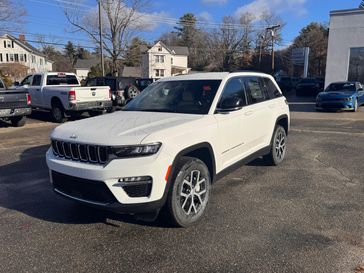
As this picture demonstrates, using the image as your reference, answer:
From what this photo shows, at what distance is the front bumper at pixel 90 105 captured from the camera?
463 inches

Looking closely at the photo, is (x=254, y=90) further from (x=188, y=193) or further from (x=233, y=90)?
(x=188, y=193)

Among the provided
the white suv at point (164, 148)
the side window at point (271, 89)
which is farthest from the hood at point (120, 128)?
the side window at point (271, 89)

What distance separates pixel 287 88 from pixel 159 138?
3365cm

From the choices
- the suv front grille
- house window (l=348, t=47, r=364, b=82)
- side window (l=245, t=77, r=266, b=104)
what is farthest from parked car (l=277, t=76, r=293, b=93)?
the suv front grille

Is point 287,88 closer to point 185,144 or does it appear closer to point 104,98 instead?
point 104,98

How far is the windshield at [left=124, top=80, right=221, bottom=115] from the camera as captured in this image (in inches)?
173

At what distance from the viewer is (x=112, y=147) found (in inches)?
127

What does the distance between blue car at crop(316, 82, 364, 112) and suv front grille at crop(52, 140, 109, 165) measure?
14.7m

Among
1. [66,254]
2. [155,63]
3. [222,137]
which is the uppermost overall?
[155,63]

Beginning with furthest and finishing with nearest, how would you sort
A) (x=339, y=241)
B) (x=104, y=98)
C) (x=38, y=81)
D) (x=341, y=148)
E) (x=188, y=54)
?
(x=188, y=54), (x=38, y=81), (x=104, y=98), (x=341, y=148), (x=339, y=241)

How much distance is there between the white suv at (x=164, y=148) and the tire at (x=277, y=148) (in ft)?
2.76

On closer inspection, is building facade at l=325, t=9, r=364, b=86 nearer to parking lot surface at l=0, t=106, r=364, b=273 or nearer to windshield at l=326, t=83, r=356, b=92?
windshield at l=326, t=83, r=356, b=92

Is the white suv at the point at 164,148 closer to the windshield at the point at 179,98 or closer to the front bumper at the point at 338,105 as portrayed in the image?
the windshield at the point at 179,98

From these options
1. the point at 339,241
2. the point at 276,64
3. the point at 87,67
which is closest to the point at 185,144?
the point at 339,241
